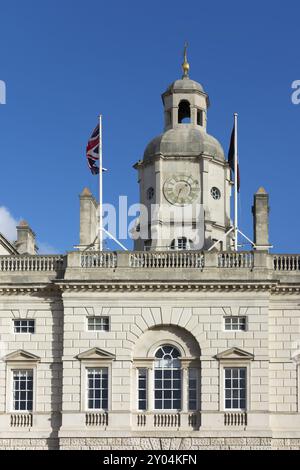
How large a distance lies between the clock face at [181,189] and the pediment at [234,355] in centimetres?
1165

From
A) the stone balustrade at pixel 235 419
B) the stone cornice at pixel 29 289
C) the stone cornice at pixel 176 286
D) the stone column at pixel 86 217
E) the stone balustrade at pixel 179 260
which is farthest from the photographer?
the stone column at pixel 86 217

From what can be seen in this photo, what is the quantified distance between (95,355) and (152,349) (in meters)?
2.64

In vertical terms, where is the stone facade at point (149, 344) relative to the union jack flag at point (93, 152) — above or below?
below

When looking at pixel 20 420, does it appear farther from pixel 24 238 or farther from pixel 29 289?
pixel 24 238

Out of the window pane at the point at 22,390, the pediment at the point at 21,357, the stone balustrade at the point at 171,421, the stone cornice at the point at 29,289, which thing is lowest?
the stone balustrade at the point at 171,421

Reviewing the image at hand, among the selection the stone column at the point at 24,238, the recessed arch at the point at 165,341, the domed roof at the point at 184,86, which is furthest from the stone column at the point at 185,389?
the domed roof at the point at 184,86

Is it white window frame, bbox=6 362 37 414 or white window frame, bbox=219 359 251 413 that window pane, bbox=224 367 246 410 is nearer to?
white window frame, bbox=219 359 251 413

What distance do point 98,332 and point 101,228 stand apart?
5.23 m

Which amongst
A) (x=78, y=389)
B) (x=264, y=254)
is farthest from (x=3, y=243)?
(x=264, y=254)

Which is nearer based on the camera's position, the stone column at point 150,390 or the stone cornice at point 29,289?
the stone column at point 150,390

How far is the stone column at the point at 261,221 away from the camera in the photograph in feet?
173

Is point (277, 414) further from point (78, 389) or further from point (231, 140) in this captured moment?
point (231, 140)

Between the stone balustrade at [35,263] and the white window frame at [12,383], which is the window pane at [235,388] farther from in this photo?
the stone balustrade at [35,263]
